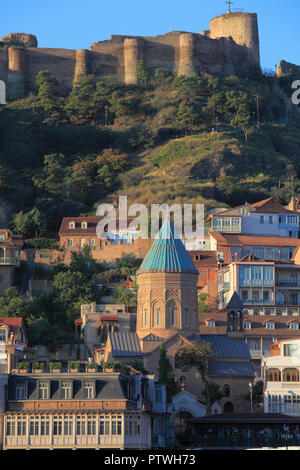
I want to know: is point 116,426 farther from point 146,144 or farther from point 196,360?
point 146,144

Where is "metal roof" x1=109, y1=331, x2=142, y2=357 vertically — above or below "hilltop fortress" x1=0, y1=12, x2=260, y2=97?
below

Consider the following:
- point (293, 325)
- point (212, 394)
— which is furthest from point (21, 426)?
point (293, 325)

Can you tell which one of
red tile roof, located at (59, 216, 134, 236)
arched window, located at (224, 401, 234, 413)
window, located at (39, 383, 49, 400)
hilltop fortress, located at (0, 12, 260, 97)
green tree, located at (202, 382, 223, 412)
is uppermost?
hilltop fortress, located at (0, 12, 260, 97)

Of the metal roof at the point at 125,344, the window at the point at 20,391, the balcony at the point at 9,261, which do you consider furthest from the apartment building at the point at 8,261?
the window at the point at 20,391

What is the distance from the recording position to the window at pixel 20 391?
60.5 meters

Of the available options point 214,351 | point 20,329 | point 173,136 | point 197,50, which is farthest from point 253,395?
point 197,50

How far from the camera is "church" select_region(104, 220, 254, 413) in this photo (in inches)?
2872

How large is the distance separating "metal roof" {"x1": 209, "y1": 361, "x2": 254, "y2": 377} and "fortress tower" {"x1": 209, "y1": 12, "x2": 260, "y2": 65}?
2859 inches

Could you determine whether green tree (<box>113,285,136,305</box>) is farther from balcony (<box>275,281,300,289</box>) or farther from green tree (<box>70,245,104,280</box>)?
balcony (<box>275,281,300,289</box>)

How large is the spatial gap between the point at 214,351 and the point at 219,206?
35233mm

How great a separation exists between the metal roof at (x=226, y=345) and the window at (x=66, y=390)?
15.8 metres

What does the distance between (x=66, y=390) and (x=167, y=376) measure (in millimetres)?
11041

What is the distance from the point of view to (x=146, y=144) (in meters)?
125

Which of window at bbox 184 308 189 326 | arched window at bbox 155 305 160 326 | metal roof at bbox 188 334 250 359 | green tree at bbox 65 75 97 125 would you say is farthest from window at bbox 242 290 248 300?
green tree at bbox 65 75 97 125
